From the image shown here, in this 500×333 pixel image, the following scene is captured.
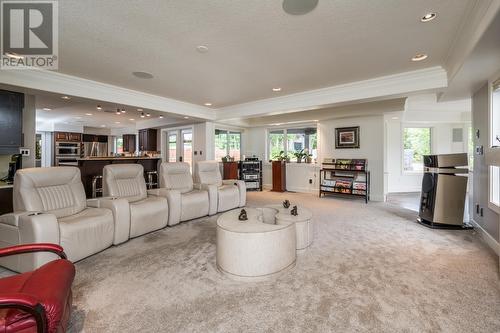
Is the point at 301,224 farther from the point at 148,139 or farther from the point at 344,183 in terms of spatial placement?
the point at 148,139

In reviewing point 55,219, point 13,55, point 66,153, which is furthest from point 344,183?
point 66,153

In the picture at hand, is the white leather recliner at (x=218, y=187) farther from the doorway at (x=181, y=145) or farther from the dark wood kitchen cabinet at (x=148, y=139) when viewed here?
the dark wood kitchen cabinet at (x=148, y=139)

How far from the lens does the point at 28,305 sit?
106 cm

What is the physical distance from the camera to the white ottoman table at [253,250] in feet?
7.02

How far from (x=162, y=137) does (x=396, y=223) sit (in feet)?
24.5

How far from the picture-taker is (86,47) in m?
2.83

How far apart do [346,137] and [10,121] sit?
6.88 meters

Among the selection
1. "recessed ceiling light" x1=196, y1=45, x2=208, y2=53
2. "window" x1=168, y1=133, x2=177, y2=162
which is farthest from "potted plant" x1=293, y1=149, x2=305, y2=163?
"recessed ceiling light" x1=196, y1=45, x2=208, y2=53

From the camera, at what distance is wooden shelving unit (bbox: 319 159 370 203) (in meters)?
5.84

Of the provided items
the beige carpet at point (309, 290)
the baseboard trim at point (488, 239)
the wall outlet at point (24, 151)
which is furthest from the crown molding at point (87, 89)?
the baseboard trim at point (488, 239)

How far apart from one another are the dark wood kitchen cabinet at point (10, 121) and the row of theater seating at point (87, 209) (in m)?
1.54

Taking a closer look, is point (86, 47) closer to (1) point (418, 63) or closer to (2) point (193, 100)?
(2) point (193, 100)

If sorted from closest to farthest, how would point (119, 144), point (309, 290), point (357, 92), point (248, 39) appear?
1. point (309, 290)
2. point (248, 39)
3. point (357, 92)
4. point (119, 144)

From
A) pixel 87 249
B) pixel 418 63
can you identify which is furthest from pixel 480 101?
pixel 87 249
